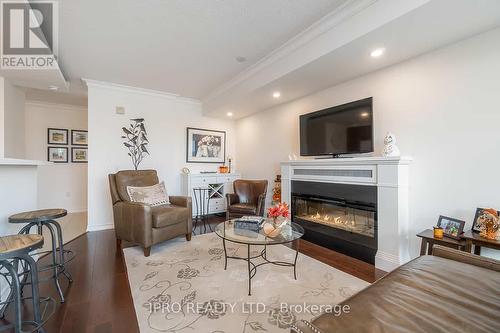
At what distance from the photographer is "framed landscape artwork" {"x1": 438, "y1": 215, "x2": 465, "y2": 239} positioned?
74.2 inches

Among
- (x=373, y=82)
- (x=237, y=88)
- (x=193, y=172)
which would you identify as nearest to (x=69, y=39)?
(x=237, y=88)

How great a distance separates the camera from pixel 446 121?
2160mm

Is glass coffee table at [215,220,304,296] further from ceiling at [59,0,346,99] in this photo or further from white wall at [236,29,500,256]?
ceiling at [59,0,346,99]

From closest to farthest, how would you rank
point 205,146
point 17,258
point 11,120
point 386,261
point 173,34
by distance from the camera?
point 17,258 → point 386,261 → point 173,34 → point 11,120 → point 205,146

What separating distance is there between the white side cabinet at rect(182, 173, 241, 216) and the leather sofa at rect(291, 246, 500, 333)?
12.4 feet

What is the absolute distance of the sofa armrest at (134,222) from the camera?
2604 mm

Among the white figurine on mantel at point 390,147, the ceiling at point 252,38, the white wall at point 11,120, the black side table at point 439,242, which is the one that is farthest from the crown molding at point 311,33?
the white wall at point 11,120

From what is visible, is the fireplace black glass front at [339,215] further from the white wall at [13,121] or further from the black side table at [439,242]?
the white wall at [13,121]

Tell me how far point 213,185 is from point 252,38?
300 centimetres

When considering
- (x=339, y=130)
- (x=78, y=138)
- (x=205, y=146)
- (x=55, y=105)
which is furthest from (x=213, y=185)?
(x=55, y=105)

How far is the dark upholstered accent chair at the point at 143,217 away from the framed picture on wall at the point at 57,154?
10.1ft

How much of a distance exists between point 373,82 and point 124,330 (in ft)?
11.2

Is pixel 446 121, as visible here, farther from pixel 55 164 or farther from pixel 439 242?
pixel 55 164

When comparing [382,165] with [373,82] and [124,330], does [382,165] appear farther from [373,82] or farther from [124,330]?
[124,330]
